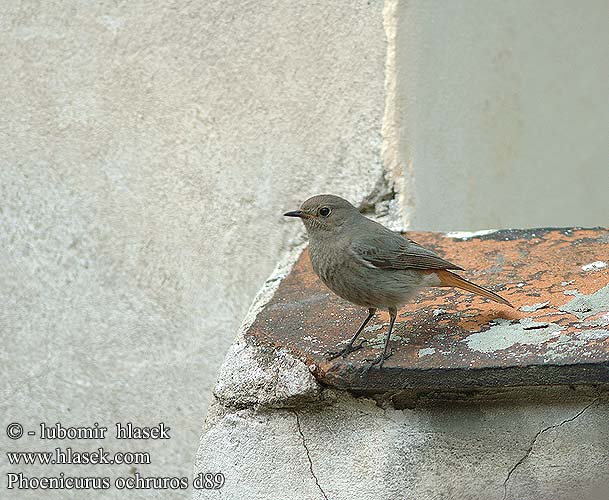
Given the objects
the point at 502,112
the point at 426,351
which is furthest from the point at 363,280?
the point at 502,112

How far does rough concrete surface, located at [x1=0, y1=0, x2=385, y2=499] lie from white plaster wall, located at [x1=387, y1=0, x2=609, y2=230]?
19 centimetres

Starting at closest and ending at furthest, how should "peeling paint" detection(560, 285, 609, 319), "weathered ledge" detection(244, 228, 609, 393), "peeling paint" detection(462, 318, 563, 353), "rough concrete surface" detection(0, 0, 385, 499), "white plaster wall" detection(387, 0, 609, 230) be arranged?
"weathered ledge" detection(244, 228, 609, 393) → "peeling paint" detection(462, 318, 563, 353) → "peeling paint" detection(560, 285, 609, 319) → "rough concrete surface" detection(0, 0, 385, 499) → "white plaster wall" detection(387, 0, 609, 230)

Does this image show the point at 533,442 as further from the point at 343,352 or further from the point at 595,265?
the point at 595,265

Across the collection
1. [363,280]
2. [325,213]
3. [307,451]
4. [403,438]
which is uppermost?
[325,213]

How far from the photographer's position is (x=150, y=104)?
14.0 feet

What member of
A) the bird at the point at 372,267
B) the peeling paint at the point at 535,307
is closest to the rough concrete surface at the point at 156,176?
the bird at the point at 372,267

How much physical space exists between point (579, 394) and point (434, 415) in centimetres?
41

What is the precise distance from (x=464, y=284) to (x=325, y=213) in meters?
0.59

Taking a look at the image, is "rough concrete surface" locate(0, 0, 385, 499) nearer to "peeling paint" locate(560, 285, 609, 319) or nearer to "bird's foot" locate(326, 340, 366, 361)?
"bird's foot" locate(326, 340, 366, 361)

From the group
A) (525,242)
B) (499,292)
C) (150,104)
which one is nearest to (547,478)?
(499,292)

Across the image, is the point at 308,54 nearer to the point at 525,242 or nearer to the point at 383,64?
the point at 383,64

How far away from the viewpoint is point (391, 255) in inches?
128

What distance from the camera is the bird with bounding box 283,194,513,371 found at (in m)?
3.12

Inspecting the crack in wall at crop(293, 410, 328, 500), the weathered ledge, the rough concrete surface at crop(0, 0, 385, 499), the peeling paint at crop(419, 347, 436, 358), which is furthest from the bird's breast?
the rough concrete surface at crop(0, 0, 385, 499)
